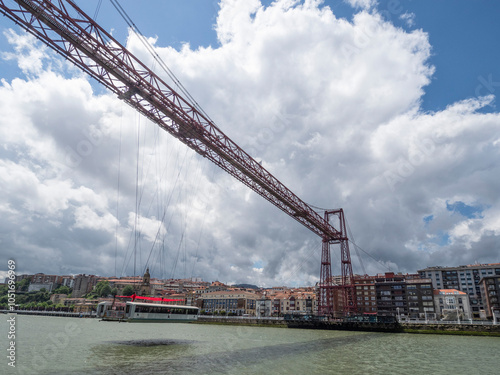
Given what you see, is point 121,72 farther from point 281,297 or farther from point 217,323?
point 281,297

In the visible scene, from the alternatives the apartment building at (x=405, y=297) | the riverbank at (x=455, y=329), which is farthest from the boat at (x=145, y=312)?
the apartment building at (x=405, y=297)

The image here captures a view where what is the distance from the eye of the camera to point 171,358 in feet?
55.2

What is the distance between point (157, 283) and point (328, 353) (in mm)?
105818

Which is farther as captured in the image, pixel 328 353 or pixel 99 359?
pixel 328 353

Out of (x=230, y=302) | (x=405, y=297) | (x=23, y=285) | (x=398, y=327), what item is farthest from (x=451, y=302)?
(x=23, y=285)

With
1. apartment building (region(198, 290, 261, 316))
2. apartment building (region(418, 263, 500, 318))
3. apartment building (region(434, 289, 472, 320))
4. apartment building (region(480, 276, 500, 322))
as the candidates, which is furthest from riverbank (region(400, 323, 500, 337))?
apartment building (region(198, 290, 261, 316))

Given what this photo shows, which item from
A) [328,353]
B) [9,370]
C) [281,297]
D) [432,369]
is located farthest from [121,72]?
[281,297]

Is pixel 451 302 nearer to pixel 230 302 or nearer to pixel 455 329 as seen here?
pixel 455 329

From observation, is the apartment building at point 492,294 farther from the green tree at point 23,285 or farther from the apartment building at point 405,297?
the green tree at point 23,285

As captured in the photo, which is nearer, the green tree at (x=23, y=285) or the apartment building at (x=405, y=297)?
the apartment building at (x=405, y=297)

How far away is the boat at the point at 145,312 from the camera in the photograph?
24453mm

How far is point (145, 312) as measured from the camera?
24.9 m

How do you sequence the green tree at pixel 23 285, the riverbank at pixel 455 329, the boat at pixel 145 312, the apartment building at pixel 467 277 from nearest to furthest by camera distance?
the boat at pixel 145 312 < the riverbank at pixel 455 329 < the apartment building at pixel 467 277 < the green tree at pixel 23 285

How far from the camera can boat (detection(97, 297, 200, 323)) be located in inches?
963
